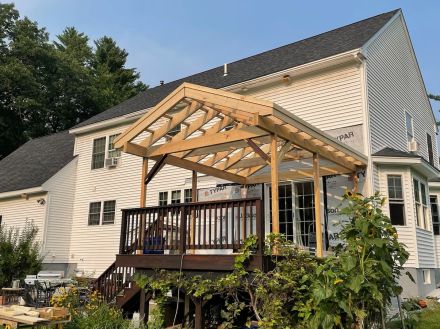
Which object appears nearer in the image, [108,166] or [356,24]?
[356,24]

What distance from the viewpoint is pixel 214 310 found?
755 cm

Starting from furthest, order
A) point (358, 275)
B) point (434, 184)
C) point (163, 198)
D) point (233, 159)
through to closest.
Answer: point (163, 198)
point (434, 184)
point (233, 159)
point (358, 275)

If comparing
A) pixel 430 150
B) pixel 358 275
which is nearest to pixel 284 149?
pixel 358 275

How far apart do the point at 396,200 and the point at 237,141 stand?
5.08m

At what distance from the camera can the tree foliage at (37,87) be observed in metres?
31.4

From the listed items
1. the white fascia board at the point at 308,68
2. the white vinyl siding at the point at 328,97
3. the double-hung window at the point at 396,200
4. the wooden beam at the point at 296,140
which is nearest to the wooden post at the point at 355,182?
the wooden beam at the point at 296,140

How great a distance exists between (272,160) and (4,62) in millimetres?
31129

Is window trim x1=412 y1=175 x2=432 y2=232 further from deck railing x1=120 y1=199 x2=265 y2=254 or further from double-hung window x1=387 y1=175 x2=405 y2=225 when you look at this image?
deck railing x1=120 y1=199 x2=265 y2=254

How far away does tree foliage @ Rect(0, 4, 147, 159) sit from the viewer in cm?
3144

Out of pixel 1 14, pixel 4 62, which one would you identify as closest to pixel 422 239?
pixel 4 62

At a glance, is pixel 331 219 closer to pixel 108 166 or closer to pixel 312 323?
pixel 312 323

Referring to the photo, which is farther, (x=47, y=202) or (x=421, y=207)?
(x=47, y=202)

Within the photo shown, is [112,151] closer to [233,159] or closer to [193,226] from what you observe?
[233,159]

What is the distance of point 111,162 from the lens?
15984 millimetres
